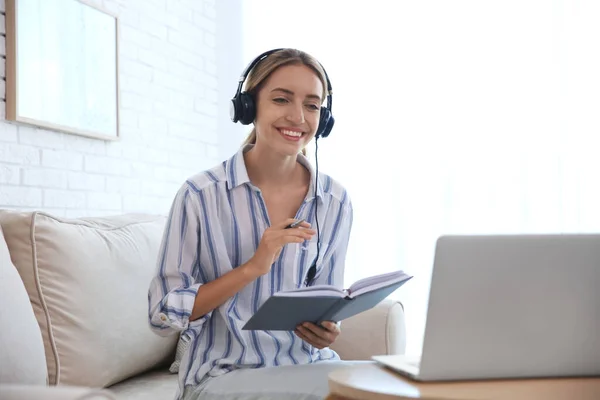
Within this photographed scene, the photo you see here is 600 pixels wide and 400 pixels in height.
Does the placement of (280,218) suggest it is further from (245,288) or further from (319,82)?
(319,82)

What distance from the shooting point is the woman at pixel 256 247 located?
4.74ft

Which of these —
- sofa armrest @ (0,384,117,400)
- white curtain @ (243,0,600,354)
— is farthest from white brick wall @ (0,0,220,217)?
sofa armrest @ (0,384,117,400)

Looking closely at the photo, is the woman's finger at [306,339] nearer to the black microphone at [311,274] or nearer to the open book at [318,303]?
the open book at [318,303]

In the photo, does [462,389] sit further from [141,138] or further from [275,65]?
[141,138]

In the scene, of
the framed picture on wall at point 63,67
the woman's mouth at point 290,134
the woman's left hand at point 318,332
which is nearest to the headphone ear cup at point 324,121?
the woman's mouth at point 290,134

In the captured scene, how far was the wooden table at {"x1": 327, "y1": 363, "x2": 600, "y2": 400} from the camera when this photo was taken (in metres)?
0.91

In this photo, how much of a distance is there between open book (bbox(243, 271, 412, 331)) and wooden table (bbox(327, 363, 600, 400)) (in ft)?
0.68

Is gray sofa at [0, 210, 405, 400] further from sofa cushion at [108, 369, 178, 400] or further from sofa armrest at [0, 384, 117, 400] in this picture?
sofa armrest at [0, 384, 117, 400]

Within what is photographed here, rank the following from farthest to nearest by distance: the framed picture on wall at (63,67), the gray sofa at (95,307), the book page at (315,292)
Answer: the framed picture on wall at (63,67) → the gray sofa at (95,307) → the book page at (315,292)

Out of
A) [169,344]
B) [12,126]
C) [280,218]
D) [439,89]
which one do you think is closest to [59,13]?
[12,126]

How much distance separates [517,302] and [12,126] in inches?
75.6

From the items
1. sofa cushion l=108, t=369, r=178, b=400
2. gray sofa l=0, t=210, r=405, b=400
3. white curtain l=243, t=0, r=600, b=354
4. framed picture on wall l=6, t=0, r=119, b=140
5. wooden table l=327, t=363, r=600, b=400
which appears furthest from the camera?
white curtain l=243, t=0, r=600, b=354

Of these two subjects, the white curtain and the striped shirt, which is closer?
the striped shirt

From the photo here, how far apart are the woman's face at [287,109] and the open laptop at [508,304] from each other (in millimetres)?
760
